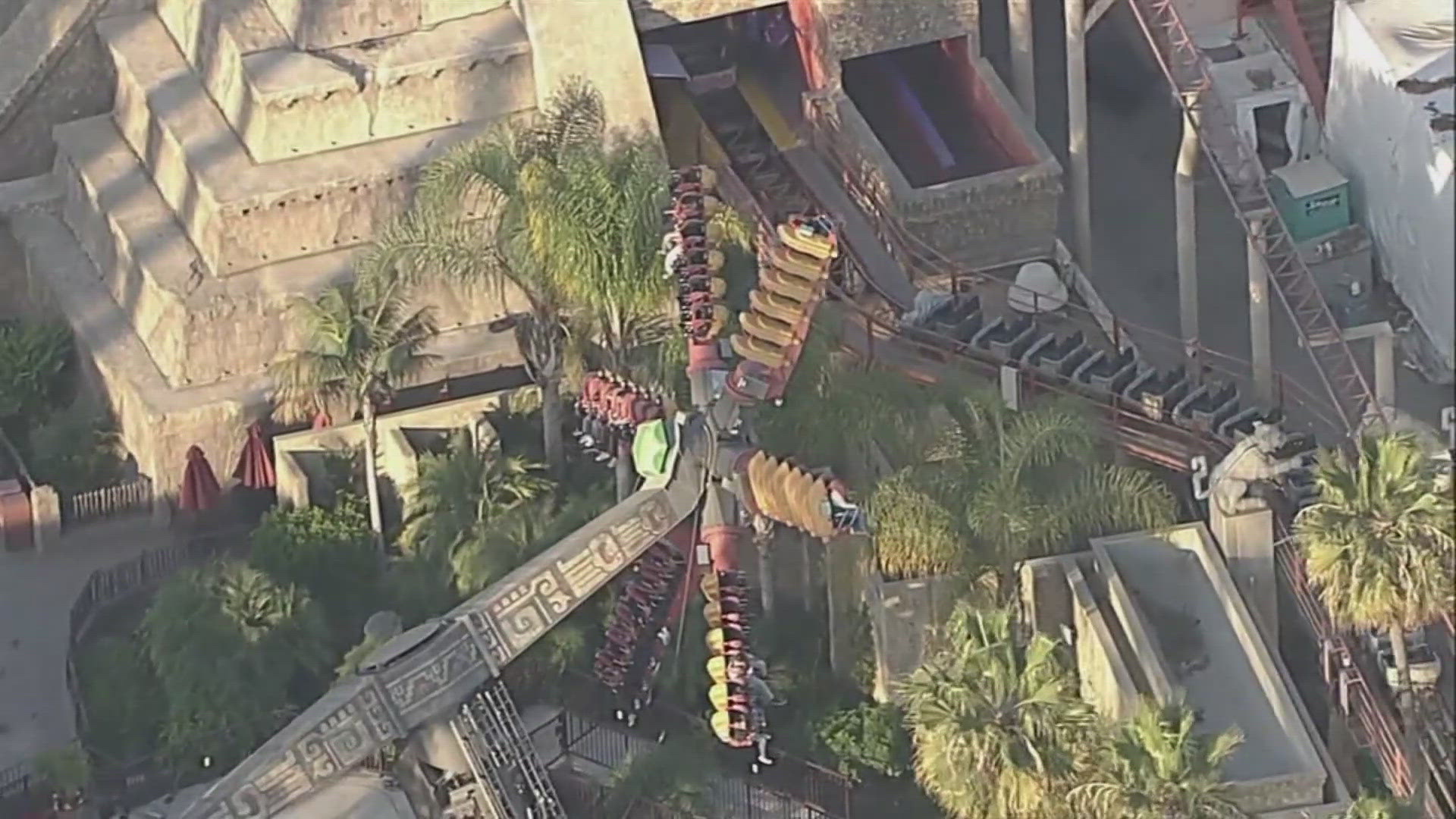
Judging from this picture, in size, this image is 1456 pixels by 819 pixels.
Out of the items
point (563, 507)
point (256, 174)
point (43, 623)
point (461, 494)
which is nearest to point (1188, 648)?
point (563, 507)

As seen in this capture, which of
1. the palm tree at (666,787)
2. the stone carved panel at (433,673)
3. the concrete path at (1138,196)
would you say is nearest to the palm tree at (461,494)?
the stone carved panel at (433,673)

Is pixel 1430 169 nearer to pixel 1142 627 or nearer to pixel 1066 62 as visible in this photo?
pixel 1142 627

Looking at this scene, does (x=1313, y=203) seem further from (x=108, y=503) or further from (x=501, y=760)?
(x=108, y=503)

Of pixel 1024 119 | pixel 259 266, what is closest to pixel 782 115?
pixel 1024 119

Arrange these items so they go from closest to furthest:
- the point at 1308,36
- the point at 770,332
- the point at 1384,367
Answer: the point at 770,332 < the point at 1384,367 < the point at 1308,36

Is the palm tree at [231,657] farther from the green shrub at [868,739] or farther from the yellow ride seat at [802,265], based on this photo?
the yellow ride seat at [802,265]

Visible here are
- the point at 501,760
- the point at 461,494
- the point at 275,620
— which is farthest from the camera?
the point at 461,494

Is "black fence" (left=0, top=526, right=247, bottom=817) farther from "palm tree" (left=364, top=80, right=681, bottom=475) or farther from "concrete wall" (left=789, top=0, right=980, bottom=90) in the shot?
"concrete wall" (left=789, top=0, right=980, bottom=90)

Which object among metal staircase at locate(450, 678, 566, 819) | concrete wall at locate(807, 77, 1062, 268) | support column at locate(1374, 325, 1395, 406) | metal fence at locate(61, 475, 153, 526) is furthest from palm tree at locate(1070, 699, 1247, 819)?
metal fence at locate(61, 475, 153, 526)
